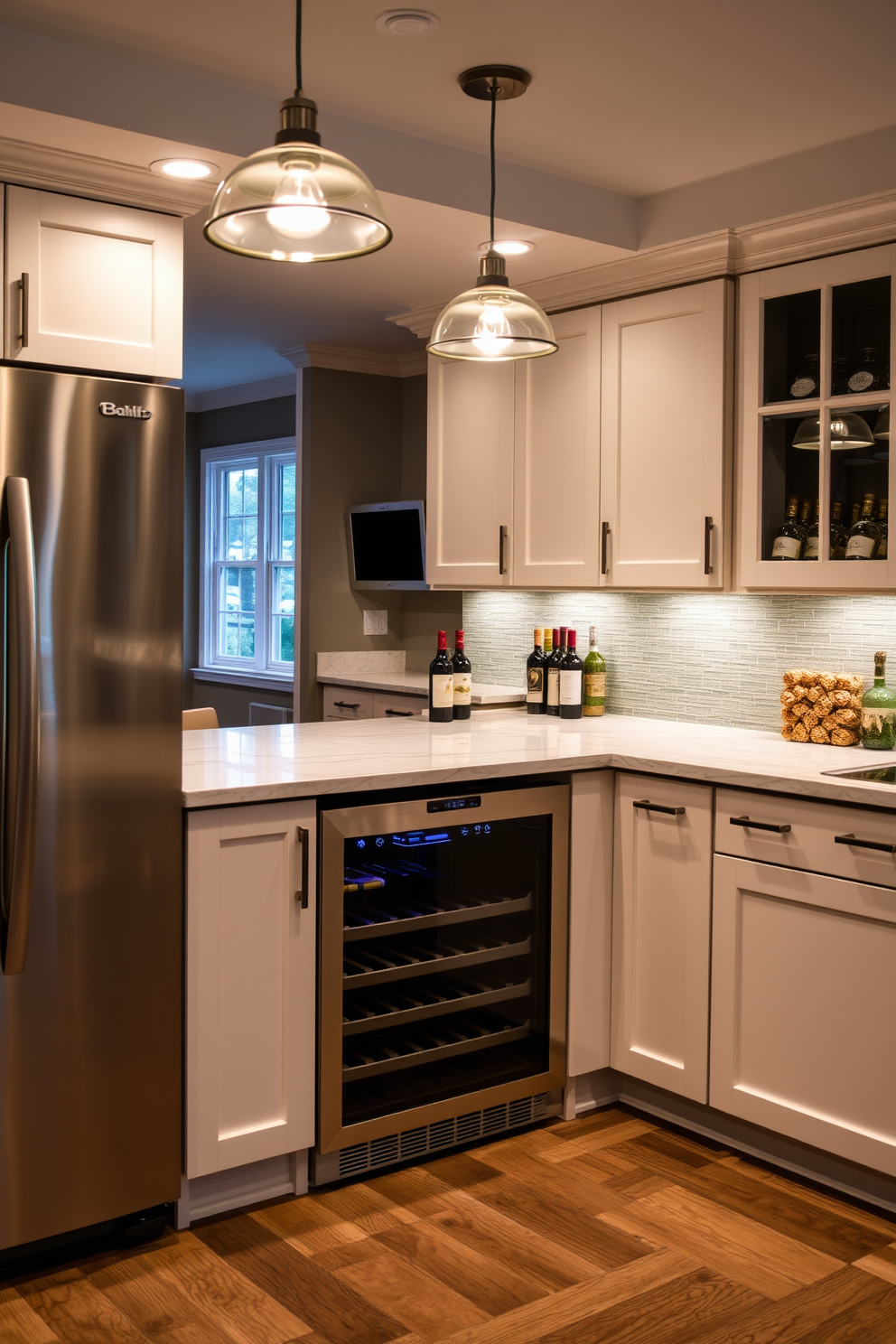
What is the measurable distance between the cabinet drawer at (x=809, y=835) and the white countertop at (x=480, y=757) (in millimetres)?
42

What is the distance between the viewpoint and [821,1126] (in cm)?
266

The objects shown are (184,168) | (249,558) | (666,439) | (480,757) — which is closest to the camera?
(184,168)

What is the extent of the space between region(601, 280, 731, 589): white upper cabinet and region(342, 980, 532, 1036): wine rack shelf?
4.20ft

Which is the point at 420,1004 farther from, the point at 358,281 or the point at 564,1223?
the point at 358,281

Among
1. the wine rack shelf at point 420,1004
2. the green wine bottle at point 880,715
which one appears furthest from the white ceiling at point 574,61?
the wine rack shelf at point 420,1004

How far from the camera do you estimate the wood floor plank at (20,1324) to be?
6.96 ft

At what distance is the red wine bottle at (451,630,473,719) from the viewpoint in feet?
12.0

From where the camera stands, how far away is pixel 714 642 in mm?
3725

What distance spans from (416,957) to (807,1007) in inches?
35.6

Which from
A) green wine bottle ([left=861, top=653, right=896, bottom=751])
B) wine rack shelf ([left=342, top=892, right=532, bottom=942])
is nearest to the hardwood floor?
wine rack shelf ([left=342, top=892, right=532, bottom=942])

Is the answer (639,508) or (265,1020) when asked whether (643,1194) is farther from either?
(639,508)

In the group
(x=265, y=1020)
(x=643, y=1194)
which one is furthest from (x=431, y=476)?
(x=643, y=1194)

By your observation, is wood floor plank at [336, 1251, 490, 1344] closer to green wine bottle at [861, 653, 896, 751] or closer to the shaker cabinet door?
green wine bottle at [861, 653, 896, 751]

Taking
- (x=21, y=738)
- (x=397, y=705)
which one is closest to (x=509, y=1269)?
(x=21, y=738)
